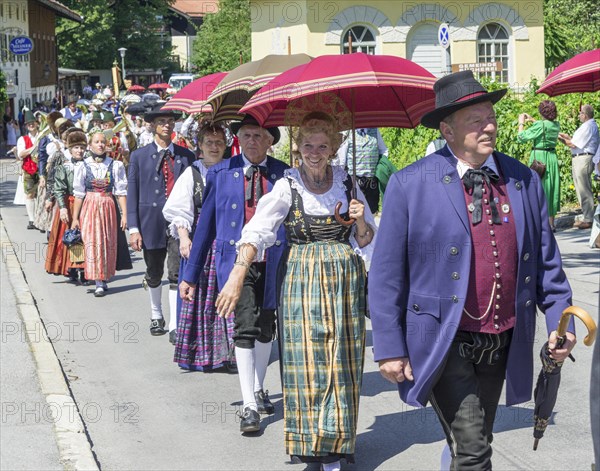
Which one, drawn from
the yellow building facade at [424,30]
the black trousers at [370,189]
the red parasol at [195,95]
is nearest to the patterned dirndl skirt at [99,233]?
the red parasol at [195,95]

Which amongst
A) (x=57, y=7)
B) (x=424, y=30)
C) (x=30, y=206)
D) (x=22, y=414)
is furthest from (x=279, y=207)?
(x=57, y=7)

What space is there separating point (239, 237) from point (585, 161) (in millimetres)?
10209

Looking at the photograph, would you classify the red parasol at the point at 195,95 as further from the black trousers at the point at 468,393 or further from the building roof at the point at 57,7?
the building roof at the point at 57,7

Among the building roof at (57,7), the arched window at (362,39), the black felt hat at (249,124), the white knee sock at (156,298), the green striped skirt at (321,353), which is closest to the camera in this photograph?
the green striped skirt at (321,353)

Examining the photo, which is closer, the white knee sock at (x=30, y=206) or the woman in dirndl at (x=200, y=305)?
the woman in dirndl at (x=200, y=305)

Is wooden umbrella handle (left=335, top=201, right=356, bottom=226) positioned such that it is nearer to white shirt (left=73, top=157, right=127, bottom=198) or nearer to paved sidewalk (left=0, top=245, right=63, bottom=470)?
paved sidewalk (left=0, top=245, right=63, bottom=470)

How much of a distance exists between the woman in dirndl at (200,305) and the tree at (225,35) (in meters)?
41.5

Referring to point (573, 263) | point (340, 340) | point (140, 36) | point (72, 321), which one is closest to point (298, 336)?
point (340, 340)

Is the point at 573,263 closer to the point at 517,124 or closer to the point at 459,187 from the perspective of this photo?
the point at 517,124

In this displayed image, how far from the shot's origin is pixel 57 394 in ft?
26.8

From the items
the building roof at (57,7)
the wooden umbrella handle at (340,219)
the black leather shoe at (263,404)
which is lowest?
the black leather shoe at (263,404)

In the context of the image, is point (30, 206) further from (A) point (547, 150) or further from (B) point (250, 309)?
(B) point (250, 309)

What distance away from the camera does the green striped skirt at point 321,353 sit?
20.5ft

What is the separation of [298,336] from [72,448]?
150 centimetres
